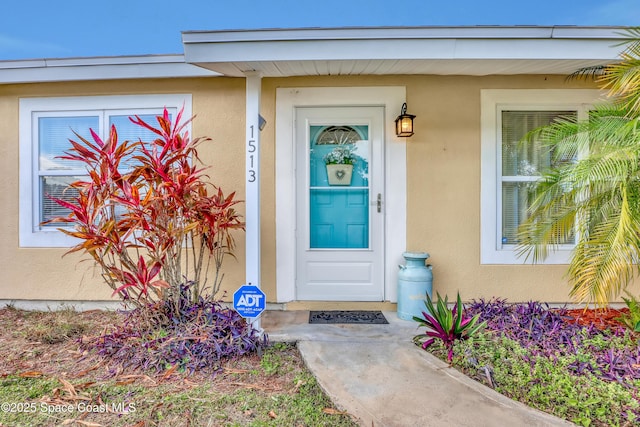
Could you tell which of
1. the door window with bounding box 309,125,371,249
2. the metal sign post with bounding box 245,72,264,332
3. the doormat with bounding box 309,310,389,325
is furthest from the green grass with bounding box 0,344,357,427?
the door window with bounding box 309,125,371,249

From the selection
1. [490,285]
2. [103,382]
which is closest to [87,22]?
[103,382]

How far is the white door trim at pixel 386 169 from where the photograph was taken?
342 cm

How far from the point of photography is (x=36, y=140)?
3.61 metres

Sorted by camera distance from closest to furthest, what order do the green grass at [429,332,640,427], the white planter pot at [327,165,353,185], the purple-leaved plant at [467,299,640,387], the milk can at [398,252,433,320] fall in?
the green grass at [429,332,640,427] < the purple-leaved plant at [467,299,640,387] < the milk can at [398,252,433,320] < the white planter pot at [327,165,353,185]

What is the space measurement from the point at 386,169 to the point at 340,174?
513 millimetres

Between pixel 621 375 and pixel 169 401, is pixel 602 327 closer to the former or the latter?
pixel 621 375

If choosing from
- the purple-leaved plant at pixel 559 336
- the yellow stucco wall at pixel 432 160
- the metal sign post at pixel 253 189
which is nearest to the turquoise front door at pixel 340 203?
the yellow stucco wall at pixel 432 160

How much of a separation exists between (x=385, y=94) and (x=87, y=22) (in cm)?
1007

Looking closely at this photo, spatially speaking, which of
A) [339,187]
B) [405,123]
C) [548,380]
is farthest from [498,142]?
[548,380]

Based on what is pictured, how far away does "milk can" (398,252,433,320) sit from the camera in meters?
3.14

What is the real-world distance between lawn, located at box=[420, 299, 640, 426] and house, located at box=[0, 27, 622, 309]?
0.73m

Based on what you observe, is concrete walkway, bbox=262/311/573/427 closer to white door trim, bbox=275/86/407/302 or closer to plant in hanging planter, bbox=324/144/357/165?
white door trim, bbox=275/86/407/302

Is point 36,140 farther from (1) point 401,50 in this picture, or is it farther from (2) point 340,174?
(1) point 401,50

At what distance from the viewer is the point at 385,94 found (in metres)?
3.42
